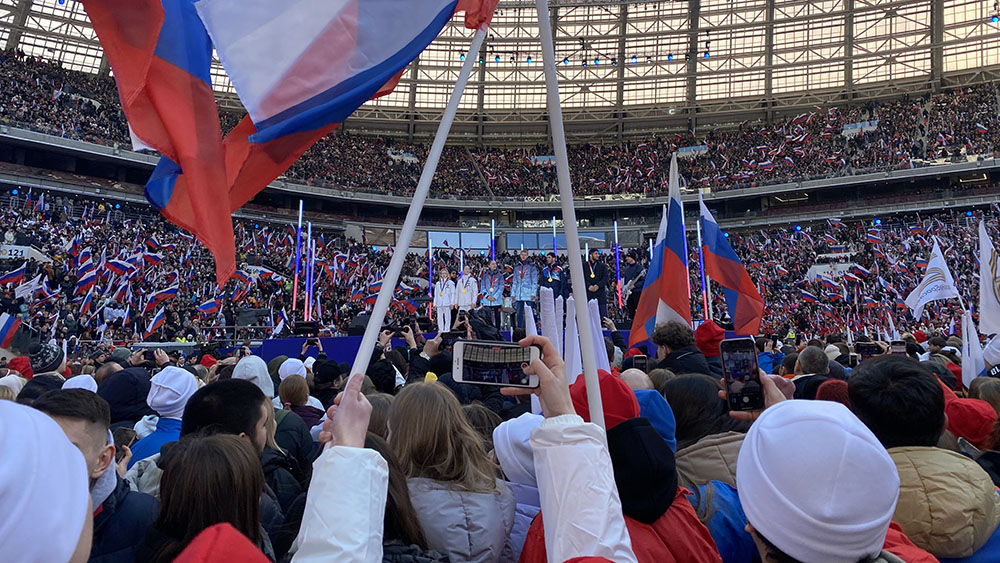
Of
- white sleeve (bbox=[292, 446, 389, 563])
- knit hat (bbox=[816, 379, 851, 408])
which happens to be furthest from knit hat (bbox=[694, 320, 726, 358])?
white sleeve (bbox=[292, 446, 389, 563])

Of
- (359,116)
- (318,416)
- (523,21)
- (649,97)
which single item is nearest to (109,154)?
(359,116)

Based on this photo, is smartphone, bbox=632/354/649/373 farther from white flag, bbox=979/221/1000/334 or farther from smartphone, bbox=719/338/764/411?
white flag, bbox=979/221/1000/334

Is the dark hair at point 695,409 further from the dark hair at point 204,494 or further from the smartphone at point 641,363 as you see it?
the smartphone at point 641,363

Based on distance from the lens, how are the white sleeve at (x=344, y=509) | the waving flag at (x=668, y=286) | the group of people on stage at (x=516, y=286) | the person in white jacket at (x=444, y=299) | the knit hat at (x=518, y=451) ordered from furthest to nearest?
the person in white jacket at (x=444, y=299) < the group of people on stage at (x=516, y=286) < the waving flag at (x=668, y=286) < the knit hat at (x=518, y=451) < the white sleeve at (x=344, y=509)

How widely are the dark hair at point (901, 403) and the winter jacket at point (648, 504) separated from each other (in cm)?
94

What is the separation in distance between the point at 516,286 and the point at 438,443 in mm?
22372

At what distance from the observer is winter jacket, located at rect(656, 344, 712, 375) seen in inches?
193

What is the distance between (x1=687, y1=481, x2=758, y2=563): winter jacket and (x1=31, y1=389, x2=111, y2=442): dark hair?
84.4 inches

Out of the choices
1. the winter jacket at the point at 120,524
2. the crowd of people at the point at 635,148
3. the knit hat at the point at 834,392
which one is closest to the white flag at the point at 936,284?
the knit hat at the point at 834,392

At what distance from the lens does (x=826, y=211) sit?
3772cm

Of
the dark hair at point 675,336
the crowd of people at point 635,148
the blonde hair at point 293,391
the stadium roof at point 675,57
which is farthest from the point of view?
the stadium roof at point 675,57

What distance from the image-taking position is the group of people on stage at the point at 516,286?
15.1m

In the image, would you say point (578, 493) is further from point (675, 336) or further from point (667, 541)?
point (675, 336)

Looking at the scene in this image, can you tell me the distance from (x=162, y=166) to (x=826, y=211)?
40186 mm
